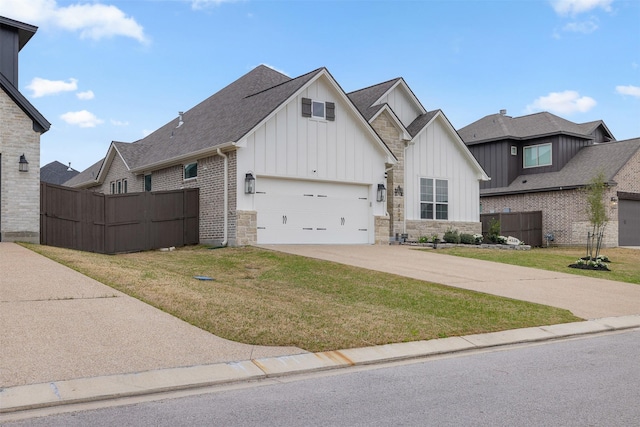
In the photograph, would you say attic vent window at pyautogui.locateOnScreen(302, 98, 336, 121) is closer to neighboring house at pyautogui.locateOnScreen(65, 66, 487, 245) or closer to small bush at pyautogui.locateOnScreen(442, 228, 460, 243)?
neighboring house at pyautogui.locateOnScreen(65, 66, 487, 245)

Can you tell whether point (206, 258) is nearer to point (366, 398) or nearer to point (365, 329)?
point (365, 329)

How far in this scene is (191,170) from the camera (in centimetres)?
2309

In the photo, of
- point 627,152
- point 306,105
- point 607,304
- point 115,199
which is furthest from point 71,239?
point 627,152

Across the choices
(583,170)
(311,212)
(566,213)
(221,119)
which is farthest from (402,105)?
(583,170)

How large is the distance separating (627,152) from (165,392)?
101ft

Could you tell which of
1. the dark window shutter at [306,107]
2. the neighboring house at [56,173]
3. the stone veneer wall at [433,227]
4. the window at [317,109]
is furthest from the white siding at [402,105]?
the neighboring house at [56,173]

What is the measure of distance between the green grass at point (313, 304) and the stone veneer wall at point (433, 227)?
442 inches

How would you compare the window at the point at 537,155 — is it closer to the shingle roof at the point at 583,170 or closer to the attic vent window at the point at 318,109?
the shingle roof at the point at 583,170

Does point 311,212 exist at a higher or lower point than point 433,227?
higher

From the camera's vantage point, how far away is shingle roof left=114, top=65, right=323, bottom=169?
21359mm

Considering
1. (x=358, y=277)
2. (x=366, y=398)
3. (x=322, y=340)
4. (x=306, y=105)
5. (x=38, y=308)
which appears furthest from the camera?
(x=306, y=105)

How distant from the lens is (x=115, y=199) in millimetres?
20203

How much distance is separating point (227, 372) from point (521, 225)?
27.5 meters

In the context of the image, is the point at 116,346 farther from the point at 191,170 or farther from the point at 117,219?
the point at 191,170
